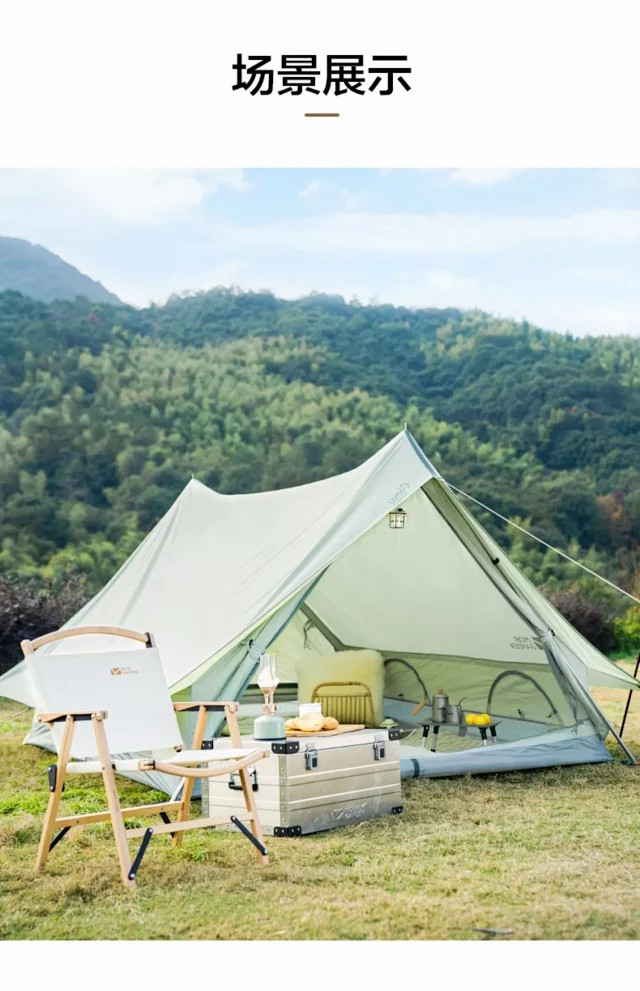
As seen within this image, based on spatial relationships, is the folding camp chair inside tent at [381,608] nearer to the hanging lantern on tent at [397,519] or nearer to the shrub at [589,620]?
the hanging lantern on tent at [397,519]

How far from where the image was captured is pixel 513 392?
18547 mm

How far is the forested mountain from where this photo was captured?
1645 centimetres

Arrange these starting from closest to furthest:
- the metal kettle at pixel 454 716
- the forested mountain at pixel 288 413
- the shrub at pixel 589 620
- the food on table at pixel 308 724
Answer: the food on table at pixel 308 724 → the metal kettle at pixel 454 716 → the shrub at pixel 589 620 → the forested mountain at pixel 288 413

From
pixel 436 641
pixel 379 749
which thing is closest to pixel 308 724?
pixel 379 749

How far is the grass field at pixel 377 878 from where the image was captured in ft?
8.98

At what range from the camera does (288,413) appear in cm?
1845

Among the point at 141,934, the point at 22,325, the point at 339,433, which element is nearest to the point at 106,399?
the point at 22,325

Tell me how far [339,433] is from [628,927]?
15.4m

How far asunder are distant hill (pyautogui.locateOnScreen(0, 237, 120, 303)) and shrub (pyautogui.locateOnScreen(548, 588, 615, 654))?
11.0 meters

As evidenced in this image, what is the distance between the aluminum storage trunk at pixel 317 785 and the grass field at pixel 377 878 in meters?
0.08

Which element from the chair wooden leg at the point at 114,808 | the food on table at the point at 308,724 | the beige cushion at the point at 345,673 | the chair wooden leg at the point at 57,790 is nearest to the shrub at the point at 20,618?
the beige cushion at the point at 345,673

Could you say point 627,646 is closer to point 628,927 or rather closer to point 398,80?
point 398,80

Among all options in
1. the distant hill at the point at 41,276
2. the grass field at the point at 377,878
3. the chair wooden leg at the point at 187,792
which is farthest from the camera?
the distant hill at the point at 41,276

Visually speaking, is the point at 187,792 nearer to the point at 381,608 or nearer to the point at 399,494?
the point at 399,494
